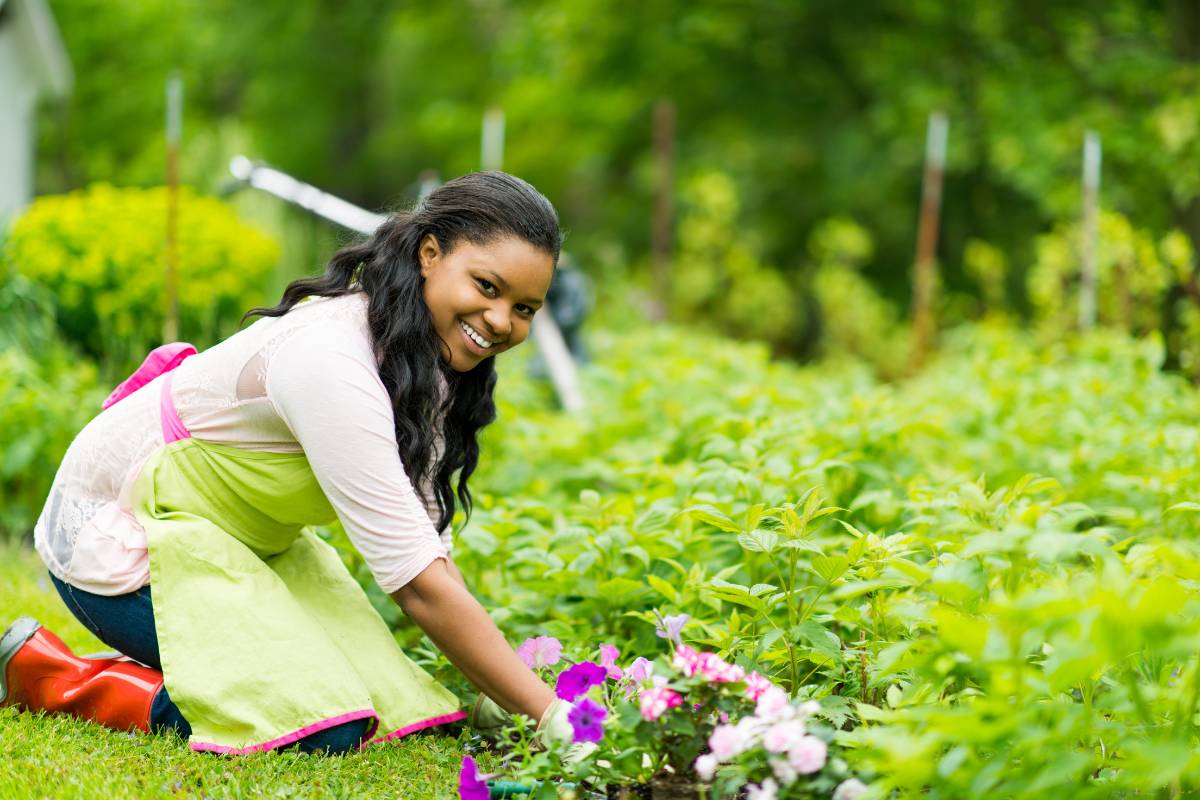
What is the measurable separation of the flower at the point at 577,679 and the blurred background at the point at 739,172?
7.93ft

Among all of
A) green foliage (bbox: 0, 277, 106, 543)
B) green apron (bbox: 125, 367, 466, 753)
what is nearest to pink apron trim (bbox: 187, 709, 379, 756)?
green apron (bbox: 125, 367, 466, 753)

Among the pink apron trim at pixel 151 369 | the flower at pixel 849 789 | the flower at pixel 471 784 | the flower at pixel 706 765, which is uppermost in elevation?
the pink apron trim at pixel 151 369

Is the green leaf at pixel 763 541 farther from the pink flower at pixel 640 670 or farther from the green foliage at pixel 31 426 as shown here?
the green foliage at pixel 31 426

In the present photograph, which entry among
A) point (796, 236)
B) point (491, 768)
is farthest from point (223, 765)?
point (796, 236)

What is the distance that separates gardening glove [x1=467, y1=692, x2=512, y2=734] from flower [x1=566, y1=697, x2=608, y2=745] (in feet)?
2.12

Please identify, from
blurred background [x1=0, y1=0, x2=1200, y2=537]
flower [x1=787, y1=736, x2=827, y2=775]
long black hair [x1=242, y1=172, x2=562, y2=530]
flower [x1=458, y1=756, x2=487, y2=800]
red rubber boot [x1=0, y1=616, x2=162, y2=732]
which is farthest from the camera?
blurred background [x1=0, y1=0, x2=1200, y2=537]

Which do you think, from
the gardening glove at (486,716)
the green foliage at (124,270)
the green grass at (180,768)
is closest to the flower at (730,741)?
the green grass at (180,768)

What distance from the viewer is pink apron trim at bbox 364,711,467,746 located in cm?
244

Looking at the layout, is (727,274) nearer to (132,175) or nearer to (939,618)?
(132,175)

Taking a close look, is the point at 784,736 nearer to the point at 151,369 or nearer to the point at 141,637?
the point at 141,637

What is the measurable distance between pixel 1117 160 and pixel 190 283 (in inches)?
281

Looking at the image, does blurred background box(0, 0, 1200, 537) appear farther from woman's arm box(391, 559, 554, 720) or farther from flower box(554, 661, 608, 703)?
flower box(554, 661, 608, 703)

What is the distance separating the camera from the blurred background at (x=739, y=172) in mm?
5422

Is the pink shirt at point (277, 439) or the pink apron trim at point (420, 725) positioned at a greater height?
the pink shirt at point (277, 439)
